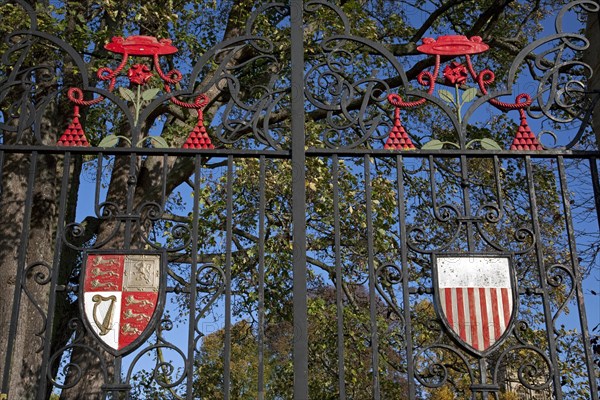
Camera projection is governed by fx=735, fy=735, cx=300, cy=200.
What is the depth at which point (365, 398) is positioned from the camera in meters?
10.4

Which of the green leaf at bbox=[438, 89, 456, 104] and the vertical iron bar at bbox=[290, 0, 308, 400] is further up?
the green leaf at bbox=[438, 89, 456, 104]

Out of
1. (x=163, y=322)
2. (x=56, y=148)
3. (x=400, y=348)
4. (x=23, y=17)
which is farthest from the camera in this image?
(x=400, y=348)

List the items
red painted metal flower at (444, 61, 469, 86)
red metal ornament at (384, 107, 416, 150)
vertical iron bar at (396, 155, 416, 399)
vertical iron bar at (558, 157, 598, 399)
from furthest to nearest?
red painted metal flower at (444, 61, 469, 86) < red metal ornament at (384, 107, 416, 150) < vertical iron bar at (558, 157, 598, 399) < vertical iron bar at (396, 155, 416, 399)

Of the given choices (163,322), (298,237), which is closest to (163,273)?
(163,322)

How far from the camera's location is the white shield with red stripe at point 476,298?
4.41 m

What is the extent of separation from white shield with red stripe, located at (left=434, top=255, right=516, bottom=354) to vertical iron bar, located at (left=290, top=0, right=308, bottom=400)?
83 centimetres

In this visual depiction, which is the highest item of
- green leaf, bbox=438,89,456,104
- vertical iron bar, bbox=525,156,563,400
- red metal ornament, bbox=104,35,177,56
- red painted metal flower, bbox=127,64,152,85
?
red metal ornament, bbox=104,35,177,56

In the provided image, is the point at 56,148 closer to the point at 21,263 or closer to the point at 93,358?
the point at 21,263

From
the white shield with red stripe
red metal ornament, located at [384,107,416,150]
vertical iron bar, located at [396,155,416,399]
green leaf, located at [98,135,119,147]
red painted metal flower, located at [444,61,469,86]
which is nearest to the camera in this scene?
vertical iron bar, located at [396,155,416,399]

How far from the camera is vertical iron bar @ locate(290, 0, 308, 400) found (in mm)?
4242

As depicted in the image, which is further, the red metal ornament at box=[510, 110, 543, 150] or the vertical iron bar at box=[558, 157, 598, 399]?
the red metal ornament at box=[510, 110, 543, 150]

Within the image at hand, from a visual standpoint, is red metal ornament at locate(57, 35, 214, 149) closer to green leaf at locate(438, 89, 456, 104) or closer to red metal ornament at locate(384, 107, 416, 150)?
red metal ornament at locate(384, 107, 416, 150)

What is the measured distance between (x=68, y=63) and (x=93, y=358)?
3.51 metres

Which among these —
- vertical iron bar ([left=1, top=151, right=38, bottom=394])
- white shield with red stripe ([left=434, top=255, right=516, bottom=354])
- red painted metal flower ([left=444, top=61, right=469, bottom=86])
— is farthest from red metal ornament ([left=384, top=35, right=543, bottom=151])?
vertical iron bar ([left=1, top=151, right=38, bottom=394])
